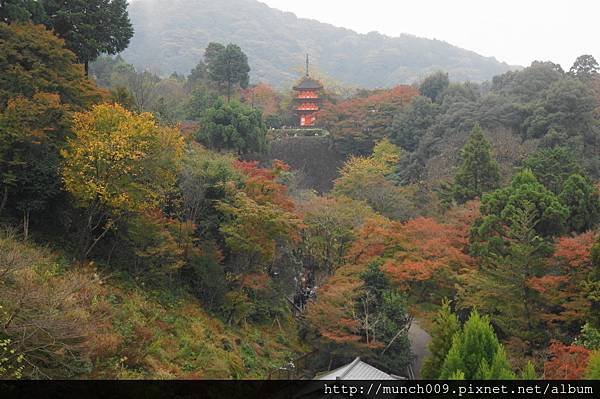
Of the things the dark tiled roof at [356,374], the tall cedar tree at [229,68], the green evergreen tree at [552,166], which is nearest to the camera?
the dark tiled roof at [356,374]

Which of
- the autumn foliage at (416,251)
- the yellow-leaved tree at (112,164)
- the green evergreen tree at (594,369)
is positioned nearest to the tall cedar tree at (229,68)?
the autumn foliage at (416,251)

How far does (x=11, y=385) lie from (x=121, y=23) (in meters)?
19.3

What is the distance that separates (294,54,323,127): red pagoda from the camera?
164 ft

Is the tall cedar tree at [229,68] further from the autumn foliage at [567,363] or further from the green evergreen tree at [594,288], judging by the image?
the autumn foliage at [567,363]

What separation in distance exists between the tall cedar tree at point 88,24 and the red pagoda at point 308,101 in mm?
26478

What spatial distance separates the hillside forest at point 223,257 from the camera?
42.1 ft

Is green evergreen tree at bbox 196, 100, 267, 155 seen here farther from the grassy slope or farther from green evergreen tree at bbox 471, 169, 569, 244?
green evergreen tree at bbox 471, 169, 569, 244

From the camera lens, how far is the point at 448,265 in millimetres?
19406

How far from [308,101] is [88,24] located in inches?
1165

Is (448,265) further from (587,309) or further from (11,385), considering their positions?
(11,385)

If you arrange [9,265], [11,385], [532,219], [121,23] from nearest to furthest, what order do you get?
[11,385]
[9,265]
[532,219]
[121,23]

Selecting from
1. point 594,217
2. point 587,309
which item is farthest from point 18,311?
point 594,217

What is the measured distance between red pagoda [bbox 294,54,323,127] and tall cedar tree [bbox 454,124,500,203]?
24934 mm

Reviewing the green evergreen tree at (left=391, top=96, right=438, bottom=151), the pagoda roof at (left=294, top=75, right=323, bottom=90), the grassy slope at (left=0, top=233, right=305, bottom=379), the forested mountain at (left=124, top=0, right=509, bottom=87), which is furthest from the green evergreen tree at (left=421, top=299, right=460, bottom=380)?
the forested mountain at (left=124, top=0, right=509, bottom=87)
